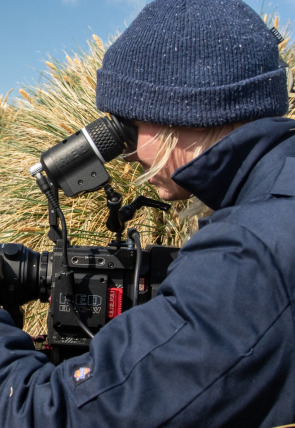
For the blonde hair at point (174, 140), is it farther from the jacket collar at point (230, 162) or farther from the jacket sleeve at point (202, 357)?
the jacket sleeve at point (202, 357)

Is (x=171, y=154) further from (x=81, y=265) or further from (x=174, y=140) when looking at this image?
(x=81, y=265)

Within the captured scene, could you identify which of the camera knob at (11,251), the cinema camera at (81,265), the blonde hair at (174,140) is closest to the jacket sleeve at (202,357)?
the blonde hair at (174,140)

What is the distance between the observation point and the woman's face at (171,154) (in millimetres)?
Answer: 1572

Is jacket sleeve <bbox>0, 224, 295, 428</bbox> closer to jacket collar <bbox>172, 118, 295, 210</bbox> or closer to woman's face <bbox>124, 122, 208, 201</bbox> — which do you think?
jacket collar <bbox>172, 118, 295, 210</bbox>

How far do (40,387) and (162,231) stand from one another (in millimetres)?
2772

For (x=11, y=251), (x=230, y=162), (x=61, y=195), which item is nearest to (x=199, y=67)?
(x=230, y=162)

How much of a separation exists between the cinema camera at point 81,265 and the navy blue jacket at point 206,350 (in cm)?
59

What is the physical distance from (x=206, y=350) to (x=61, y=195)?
3440 mm

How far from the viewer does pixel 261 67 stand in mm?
1585

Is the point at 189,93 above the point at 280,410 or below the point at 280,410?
above

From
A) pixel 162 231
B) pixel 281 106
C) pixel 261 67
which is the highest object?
pixel 261 67

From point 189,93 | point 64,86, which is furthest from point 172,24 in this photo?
point 64,86

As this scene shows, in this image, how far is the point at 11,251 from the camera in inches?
75.8

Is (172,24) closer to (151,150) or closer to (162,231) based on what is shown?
(151,150)
